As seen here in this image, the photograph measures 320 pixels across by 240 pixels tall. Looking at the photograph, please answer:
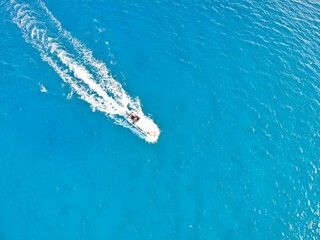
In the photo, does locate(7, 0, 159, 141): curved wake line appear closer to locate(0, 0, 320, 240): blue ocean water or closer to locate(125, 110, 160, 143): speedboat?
locate(125, 110, 160, 143): speedboat

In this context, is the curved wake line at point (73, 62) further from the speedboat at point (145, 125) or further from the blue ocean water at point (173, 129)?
the blue ocean water at point (173, 129)

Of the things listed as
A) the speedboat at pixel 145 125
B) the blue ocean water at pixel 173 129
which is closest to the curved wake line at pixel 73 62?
the speedboat at pixel 145 125

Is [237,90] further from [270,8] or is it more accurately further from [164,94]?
[270,8]

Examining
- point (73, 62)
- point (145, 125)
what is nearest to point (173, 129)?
point (145, 125)

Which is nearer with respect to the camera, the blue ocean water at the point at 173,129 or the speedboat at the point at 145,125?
the blue ocean water at the point at 173,129

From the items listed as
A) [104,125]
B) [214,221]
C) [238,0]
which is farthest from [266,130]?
[238,0]

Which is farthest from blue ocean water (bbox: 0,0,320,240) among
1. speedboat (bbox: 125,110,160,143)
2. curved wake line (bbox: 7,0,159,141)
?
curved wake line (bbox: 7,0,159,141)
